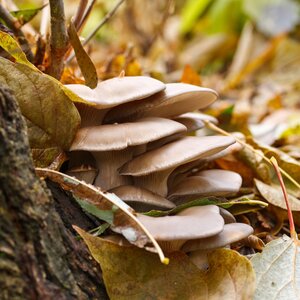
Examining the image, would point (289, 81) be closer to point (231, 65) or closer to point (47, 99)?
point (231, 65)

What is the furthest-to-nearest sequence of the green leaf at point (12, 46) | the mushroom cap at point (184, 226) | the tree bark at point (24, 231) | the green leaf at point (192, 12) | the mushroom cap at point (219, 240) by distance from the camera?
1. the green leaf at point (192, 12)
2. the green leaf at point (12, 46)
3. the mushroom cap at point (219, 240)
4. the mushroom cap at point (184, 226)
5. the tree bark at point (24, 231)

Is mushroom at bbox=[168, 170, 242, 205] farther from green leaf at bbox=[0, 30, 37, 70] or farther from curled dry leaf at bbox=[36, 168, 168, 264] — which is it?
green leaf at bbox=[0, 30, 37, 70]

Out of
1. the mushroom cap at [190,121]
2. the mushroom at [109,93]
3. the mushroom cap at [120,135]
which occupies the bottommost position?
the mushroom cap at [190,121]

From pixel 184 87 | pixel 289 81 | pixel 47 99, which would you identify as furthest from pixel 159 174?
pixel 289 81

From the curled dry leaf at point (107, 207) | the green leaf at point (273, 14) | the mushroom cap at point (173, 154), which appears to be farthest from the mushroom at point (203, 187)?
the green leaf at point (273, 14)

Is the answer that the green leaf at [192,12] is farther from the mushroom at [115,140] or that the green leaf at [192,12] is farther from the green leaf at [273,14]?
the mushroom at [115,140]

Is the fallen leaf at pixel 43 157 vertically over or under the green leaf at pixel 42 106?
under
